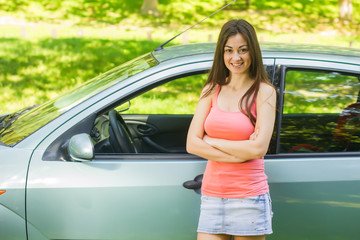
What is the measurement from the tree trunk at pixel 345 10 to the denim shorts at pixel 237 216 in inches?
843

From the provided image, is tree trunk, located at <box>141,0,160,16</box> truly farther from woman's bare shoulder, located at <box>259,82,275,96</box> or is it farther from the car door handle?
woman's bare shoulder, located at <box>259,82,275,96</box>

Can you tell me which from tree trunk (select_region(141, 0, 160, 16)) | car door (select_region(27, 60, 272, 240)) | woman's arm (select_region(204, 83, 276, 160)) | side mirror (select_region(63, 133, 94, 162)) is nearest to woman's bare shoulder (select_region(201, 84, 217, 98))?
woman's arm (select_region(204, 83, 276, 160))

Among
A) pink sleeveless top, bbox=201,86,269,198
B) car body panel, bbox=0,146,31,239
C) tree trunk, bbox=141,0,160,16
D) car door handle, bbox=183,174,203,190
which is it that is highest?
tree trunk, bbox=141,0,160,16

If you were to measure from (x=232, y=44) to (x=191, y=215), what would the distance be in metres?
0.95

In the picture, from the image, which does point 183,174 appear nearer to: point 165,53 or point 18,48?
point 165,53

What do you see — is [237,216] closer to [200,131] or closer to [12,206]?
[200,131]

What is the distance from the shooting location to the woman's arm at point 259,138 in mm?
2207

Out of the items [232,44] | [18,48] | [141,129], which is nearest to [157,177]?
[232,44]

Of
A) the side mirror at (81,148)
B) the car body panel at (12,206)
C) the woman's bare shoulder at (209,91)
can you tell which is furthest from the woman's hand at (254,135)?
the car body panel at (12,206)

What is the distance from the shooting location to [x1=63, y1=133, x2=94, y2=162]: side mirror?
2477 mm

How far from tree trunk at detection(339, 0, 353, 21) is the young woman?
835 inches

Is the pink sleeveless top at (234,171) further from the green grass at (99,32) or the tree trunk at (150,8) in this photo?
the tree trunk at (150,8)

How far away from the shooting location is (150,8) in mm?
22656

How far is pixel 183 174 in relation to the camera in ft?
8.39
